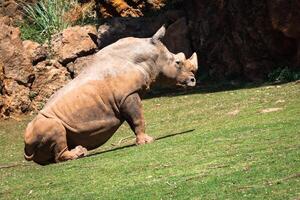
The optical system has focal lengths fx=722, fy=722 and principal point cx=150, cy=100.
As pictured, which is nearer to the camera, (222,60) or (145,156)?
(145,156)

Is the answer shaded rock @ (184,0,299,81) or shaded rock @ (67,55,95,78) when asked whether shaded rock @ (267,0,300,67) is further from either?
shaded rock @ (67,55,95,78)

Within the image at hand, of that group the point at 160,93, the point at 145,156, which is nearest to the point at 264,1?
the point at 160,93

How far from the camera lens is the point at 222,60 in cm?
2166

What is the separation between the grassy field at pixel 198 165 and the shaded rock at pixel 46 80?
6.71 metres

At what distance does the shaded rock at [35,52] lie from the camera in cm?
2288

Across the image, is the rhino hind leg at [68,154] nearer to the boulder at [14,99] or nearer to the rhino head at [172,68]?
the rhino head at [172,68]

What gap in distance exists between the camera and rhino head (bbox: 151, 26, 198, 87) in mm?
12891

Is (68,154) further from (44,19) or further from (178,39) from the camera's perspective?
(44,19)

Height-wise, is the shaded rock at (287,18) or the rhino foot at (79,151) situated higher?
the rhino foot at (79,151)

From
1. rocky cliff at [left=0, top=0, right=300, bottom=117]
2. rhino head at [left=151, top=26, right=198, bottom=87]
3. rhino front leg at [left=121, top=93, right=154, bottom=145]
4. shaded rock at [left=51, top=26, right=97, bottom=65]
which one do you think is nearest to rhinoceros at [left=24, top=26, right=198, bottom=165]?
rhino front leg at [left=121, top=93, right=154, bottom=145]

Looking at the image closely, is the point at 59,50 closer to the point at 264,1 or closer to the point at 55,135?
the point at 264,1

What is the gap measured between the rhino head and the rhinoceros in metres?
0.18

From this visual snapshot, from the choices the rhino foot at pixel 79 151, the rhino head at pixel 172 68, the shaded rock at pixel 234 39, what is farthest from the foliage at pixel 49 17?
the rhino foot at pixel 79 151

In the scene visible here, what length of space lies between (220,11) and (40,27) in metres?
6.89
